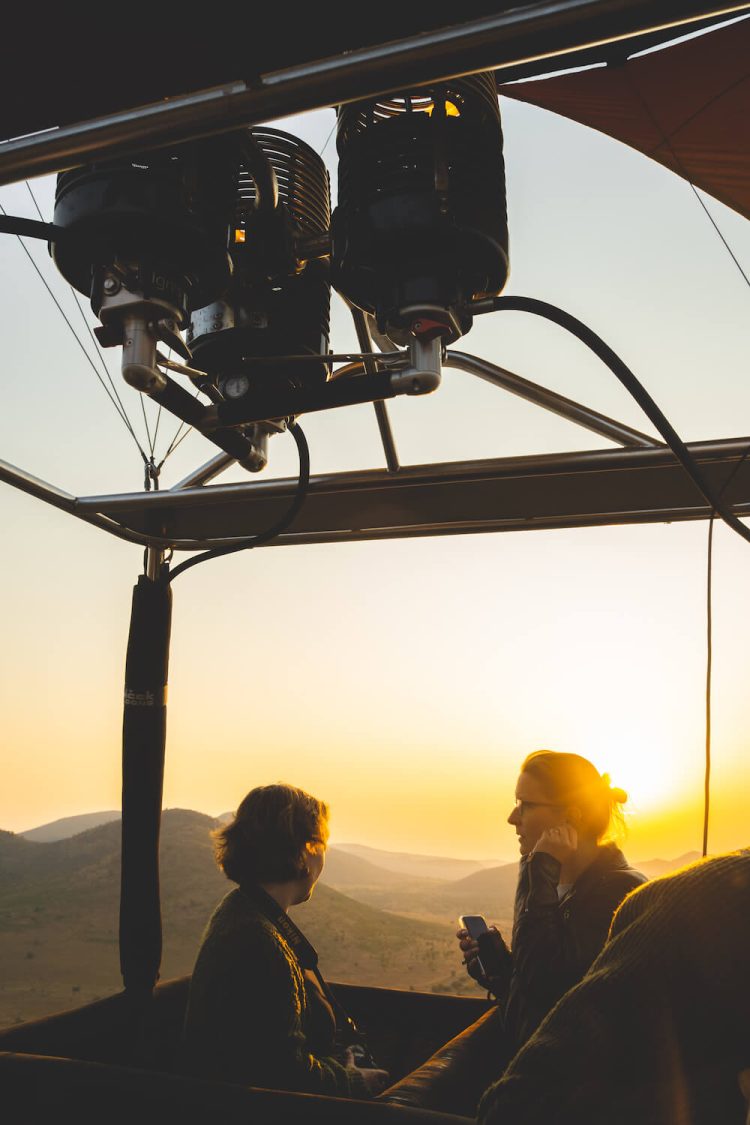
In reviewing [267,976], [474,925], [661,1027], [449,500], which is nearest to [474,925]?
[474,925]

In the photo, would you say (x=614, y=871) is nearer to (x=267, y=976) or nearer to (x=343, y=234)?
(x=267, y=976)

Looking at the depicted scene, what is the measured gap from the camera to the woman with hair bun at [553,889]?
56.9 inches

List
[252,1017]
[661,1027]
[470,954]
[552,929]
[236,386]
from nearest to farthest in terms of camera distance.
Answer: [661,1027], [236,386], [252,1017], [552,929], [470,954]

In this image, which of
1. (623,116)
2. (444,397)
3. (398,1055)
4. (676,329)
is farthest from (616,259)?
(398,1055)

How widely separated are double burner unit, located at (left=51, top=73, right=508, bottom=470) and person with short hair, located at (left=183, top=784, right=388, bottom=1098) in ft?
3.04

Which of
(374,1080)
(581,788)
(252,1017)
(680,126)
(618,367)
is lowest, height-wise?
(374,1080)

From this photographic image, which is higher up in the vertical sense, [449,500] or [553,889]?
[449,500]

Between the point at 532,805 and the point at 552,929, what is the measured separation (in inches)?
11.2

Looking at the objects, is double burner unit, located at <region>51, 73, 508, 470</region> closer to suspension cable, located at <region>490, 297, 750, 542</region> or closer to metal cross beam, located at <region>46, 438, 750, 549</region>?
suspension cable, located at <region>490, 297, 750, 542</region>

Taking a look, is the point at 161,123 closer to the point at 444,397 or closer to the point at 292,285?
the point at 292,285

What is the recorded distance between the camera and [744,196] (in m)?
2.42

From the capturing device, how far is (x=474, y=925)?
1.72 m

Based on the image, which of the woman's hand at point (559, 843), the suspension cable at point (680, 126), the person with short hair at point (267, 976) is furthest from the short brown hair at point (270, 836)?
the suspension cable at point (680, 126)

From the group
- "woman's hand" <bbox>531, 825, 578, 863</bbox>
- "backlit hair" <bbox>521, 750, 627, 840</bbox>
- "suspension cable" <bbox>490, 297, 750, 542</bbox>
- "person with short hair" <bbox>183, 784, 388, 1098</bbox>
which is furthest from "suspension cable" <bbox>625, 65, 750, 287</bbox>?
"person with short hair" <bbox>183, 784, 388, 1098</bbox>
